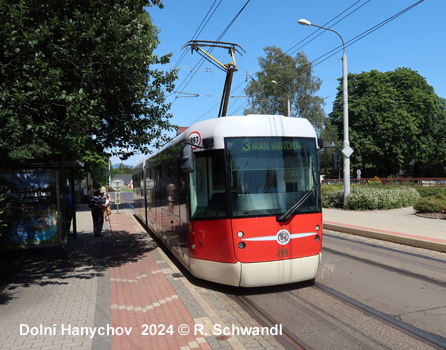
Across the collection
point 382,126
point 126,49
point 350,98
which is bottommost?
point 126,49

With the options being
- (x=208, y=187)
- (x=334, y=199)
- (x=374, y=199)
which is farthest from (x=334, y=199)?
(x=208, y=187)

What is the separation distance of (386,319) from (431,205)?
44.4ft

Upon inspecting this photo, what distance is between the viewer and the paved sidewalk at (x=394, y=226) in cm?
1115

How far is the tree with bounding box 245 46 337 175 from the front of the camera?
43.7m

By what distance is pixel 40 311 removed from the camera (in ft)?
18.5

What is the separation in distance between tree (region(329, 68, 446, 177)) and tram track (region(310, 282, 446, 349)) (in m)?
41.9

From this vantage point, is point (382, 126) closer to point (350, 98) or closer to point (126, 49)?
point (350, 98)

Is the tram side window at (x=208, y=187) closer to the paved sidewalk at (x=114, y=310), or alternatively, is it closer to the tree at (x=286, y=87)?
the paved sidewalk at (x=114, y=310)

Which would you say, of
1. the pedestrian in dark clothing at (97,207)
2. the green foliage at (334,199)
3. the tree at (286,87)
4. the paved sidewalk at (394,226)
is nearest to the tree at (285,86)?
the tree at (286,87)

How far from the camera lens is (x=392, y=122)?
45.4 m

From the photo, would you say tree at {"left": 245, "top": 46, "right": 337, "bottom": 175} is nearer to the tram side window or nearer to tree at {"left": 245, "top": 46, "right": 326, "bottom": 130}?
tree at {"left": 245, "top": 46, "right": 326, "bottom": 130}

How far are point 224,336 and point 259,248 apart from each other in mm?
1775

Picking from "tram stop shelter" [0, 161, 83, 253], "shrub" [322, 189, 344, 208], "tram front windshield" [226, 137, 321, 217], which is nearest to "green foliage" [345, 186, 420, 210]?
"shrub" [322, 189, 344, 208]

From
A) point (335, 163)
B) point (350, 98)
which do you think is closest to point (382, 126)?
point (350, 98)
